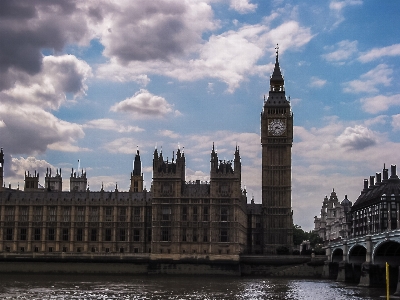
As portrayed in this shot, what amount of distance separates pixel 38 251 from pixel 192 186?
40.4 m

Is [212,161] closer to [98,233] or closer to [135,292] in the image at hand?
[98,233]

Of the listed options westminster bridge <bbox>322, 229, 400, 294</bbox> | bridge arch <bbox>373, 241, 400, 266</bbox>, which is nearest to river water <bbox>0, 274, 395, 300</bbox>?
westminster bridge <bbox>322, 229, 400, 294</bbox>

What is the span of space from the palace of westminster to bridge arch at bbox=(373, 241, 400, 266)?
1707 inches

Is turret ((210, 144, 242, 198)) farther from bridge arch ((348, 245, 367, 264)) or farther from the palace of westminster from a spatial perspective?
bridge arch ((348, 245, 367, 264))

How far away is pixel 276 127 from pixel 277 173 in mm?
12525

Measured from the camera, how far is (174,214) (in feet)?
480

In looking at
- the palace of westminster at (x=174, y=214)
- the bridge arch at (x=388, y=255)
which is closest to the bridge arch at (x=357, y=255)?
the bridge arch at (x=388, y=255)

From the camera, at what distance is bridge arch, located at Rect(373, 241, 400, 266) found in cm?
10444

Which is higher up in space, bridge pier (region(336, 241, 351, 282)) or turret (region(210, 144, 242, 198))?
turret (region(210, 144, 242, 198))

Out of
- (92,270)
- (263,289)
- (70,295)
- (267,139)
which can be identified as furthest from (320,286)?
(267,139)

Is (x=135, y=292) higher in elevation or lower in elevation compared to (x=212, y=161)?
lower

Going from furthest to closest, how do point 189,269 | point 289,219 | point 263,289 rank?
point 289,219, point 189,269, point 263,289

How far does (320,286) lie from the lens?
359 ft

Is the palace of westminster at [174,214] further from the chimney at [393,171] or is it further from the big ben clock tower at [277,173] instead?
the chimney at [393,171]
